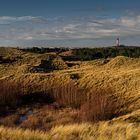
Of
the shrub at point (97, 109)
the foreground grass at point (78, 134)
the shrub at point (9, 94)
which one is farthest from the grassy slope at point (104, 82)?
the shrub at point (9, 94)

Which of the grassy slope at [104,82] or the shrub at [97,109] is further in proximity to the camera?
the shrub at [97,109]

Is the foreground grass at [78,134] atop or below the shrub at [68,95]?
atop

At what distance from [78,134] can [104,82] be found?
109 ft

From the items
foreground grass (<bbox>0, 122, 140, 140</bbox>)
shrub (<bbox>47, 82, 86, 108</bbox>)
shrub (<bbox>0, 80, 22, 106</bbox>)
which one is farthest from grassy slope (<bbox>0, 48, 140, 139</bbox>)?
shrub (<bbox>0, 80, 22, 106</bbox>)

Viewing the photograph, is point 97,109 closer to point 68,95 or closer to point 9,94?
point 68,95

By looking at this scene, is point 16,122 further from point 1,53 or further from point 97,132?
point 1,53

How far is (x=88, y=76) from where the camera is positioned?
178 ft

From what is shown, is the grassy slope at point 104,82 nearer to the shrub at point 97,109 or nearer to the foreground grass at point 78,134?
the foreground grass at point 78,134

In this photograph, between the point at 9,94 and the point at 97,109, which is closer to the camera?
the point at 97,109

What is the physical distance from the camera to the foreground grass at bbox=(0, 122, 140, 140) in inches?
651

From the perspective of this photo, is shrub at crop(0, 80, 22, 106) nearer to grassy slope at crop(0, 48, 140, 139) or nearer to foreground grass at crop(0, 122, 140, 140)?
grassy slope at crop(0, 48, 140, 139)

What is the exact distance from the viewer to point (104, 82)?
50906 millimetres

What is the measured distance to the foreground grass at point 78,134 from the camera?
16531 mm

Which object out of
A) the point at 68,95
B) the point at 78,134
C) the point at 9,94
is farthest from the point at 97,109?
the point at 78,134
